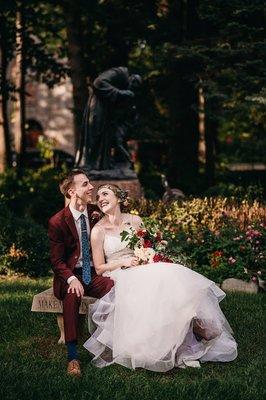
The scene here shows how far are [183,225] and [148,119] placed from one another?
36.9ft

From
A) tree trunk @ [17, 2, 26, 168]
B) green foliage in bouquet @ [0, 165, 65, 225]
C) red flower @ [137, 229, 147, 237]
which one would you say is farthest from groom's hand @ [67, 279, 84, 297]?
tree trunk @ [17, 2, 26, 168]

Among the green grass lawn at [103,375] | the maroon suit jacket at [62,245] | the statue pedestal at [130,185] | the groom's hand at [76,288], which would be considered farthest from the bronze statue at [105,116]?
the groom's hand at [76,288]

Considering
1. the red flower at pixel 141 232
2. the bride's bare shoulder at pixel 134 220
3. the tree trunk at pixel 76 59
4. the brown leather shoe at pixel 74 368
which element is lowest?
the brown leather shoe at pixel 74 368

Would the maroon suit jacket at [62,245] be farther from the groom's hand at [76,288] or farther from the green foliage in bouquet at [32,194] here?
the green foliage in bouquet at [32,194]

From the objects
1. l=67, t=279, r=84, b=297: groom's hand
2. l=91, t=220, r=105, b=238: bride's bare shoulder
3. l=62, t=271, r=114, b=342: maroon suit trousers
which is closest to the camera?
l=62, t=271, r=114, b=342: maroon suit trousers

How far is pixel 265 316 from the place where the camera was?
28.4 ft

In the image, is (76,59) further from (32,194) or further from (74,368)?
(74,368)

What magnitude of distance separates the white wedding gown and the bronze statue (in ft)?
26.1

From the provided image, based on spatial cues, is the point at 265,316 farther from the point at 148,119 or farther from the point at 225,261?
the point at 148,119

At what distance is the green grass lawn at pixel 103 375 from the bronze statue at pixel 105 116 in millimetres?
6811

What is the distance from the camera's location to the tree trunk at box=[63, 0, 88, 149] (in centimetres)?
1905

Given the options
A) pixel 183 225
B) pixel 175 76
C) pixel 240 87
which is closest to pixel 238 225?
pixel 183 225

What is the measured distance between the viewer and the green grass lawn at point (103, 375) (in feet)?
19.2

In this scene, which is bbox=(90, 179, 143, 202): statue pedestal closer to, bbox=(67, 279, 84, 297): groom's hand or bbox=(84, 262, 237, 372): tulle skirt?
bbox=(84, 262, 237, 372): tulle skirt
